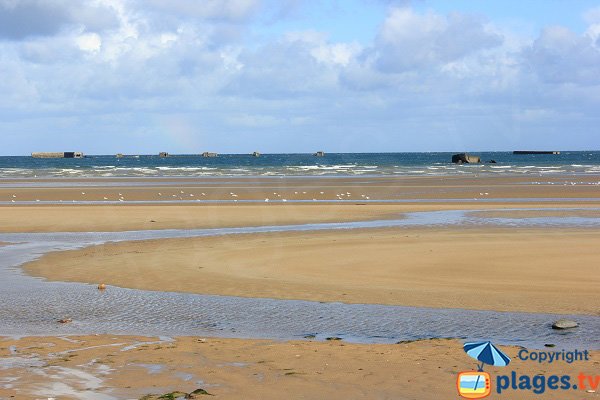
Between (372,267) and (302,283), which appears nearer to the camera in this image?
(302,283)

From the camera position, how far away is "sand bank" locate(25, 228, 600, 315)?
41.9 feet

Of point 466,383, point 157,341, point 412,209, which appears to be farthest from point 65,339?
point 412,209

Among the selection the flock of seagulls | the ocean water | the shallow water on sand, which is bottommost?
the shallow water on sand

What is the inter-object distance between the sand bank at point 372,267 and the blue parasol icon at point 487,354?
2930mm

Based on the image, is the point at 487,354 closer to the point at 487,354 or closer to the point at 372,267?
the point at 487,354

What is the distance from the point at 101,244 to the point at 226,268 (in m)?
6.08

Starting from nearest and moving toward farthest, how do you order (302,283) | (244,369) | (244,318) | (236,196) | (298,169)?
(244,369) → (244,318) → (302,283) → (236,196) → (298,169)

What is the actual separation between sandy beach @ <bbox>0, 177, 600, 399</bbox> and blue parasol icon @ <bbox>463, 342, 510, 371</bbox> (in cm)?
11

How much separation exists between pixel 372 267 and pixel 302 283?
221cm

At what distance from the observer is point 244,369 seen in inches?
324

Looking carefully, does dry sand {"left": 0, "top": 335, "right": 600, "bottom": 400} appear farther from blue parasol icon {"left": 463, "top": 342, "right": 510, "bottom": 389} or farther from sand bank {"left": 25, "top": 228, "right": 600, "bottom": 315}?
sand bank {"left": 25, "top": 228, "right": 600, "bottom": 315}

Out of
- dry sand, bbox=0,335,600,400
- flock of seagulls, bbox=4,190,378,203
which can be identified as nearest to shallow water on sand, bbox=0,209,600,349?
dry sand, bbox=0,335,600,400

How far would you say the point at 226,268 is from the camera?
51.9ft

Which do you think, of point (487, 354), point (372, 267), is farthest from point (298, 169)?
point (487, 354)
